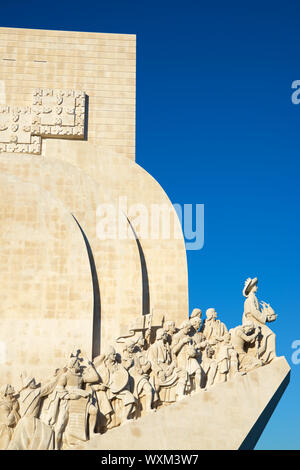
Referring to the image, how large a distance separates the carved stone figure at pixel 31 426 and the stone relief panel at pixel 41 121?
6388 millimetres

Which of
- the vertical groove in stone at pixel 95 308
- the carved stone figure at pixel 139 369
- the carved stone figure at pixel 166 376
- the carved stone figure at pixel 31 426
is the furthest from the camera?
the vertical groove in stone at pixel 95 308

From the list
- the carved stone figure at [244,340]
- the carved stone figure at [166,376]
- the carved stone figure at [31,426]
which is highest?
the carved stone figure at [244,340]

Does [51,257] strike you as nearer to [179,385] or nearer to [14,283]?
[14,283]

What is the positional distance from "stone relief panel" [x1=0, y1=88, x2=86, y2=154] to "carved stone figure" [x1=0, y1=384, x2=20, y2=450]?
20.5 ft

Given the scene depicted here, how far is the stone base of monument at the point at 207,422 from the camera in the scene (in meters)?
11.0

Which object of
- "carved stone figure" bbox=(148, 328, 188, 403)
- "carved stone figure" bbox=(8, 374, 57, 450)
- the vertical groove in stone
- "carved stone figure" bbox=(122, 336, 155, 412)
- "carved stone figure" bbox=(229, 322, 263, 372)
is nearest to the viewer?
"carved stone figure" bbox=(8, 374, 57, 450)

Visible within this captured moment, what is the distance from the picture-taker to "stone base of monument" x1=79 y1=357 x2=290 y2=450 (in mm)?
10961

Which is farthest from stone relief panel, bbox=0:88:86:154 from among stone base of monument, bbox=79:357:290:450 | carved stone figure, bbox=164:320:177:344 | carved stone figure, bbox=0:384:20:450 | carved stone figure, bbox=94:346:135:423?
stone base of monument, bbox=79:357:290:450

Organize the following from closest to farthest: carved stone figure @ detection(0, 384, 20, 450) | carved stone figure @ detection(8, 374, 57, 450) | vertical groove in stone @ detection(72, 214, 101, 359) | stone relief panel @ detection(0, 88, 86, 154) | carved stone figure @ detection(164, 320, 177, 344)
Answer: carved stone figure @ detection(8, 374, 57, 450)
carved stone figure @ detection(0, 384, 20, 450)
carved stone figure @ detection(164, 320, 177, 344)
vertical groove in stone @ detection(72, 214, 101, 359)
stone relief panel @ detection(0, 88, 86, 154)

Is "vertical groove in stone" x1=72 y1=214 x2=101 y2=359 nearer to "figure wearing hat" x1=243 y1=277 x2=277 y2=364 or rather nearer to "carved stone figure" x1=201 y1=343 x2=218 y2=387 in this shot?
"carved stone figure" x1=201 y1=343 x2=218 y2=387

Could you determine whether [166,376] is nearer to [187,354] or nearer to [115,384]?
[187,354]

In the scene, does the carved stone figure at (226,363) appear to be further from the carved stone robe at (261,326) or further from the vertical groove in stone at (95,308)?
the vertical groove in stone at (95,308)

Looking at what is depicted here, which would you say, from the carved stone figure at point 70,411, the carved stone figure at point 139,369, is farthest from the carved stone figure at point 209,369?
the carved stone figure at point 70,411
